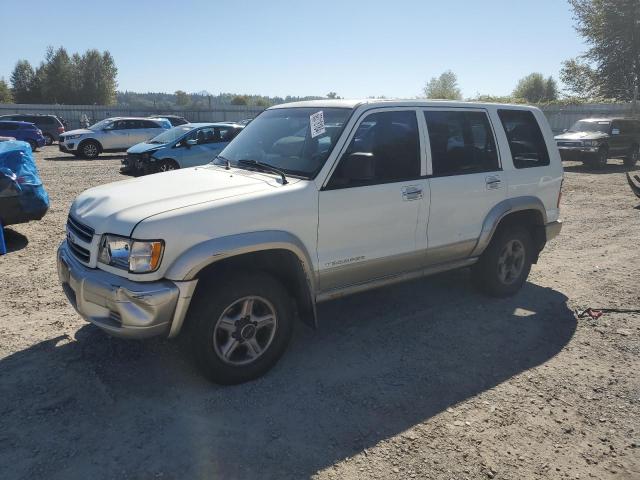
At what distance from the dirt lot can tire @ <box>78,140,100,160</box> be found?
1603cm

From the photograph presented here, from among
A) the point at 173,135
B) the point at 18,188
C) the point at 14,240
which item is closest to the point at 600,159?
the point at 173,135

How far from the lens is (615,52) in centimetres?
3897

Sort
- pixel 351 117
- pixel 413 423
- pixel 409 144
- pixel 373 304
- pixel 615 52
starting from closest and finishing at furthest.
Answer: pixel 413 423
pixel 351 117
pixel 409 144
pixel 373 304
pixel 615 52

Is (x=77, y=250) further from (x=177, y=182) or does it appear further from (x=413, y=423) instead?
(x=413, y=423)

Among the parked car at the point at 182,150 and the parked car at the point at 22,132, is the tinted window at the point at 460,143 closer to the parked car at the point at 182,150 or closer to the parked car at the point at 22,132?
the parked car at the point at 182,150

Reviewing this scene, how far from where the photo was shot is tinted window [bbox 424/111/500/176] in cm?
432

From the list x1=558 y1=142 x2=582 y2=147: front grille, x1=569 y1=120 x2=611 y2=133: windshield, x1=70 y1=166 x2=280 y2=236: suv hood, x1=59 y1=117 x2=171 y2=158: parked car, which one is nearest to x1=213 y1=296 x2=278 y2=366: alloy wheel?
x1=70 y1=166 x2=280 y2=236: suv hood

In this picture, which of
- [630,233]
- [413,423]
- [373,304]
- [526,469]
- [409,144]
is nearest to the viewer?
[526,469]

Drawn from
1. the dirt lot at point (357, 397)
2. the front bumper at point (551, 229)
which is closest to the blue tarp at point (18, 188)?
the dirt lot at point (357, 397)

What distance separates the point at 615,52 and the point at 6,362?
46.7 m

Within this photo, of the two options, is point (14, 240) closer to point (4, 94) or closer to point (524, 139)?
point (524, 139)

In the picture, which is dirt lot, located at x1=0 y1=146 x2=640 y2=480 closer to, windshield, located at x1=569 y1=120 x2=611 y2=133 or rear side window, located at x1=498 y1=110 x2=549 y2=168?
rear side window, located at x1=498 y1=110 x2=549 y2=168

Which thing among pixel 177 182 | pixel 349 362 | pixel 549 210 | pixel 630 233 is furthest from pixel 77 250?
pixel 630 233

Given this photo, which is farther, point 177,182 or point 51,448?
point 177,182
